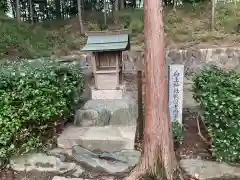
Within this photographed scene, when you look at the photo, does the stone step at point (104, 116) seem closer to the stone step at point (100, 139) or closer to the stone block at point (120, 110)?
the stone block at point (120, 110)

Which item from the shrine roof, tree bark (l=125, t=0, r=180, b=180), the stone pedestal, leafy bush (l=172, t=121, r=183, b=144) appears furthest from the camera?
the stone pedestal

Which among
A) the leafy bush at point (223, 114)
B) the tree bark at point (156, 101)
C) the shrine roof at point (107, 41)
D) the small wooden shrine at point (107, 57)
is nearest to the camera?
the tree bark at point (156, 101)

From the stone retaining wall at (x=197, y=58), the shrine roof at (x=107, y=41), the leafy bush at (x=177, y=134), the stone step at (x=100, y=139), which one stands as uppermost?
the shrine roof at (x=107, y=41)

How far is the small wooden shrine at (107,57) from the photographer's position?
5.02m

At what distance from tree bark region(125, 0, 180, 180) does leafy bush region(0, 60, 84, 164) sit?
52.1 inches

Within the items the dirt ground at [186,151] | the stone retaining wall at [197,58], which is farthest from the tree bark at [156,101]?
the stone retaining wall at [197,58]

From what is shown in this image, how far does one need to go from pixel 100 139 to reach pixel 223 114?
1.64 meters

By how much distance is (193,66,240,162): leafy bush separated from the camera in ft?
9.83

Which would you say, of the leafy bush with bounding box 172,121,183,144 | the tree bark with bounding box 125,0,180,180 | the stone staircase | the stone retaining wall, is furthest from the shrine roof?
the stone retaining wall

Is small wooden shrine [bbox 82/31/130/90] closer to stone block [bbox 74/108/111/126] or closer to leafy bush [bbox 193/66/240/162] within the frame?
stone block [bbox 74/108/111/126]

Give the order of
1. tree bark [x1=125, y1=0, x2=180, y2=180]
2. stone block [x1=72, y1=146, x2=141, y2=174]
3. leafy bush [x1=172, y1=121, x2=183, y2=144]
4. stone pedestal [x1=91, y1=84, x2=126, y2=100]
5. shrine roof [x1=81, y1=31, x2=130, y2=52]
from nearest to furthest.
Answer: tree bark [x1=125, y1=0, x2=180, y2=180] → stone block [x1=72, y1=146, x2=141, y2=174] → leafy bush [x1=172, y1=121, x2=183, y2=144] → shrine roof [x1=81, y1=31, x2=130, y2=52] → stone pedestal [x1=91, y1=84, x2=126, y2=100]

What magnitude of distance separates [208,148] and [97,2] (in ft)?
43.2

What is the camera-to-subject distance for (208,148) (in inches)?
138

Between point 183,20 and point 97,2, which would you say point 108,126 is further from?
point 97,2
